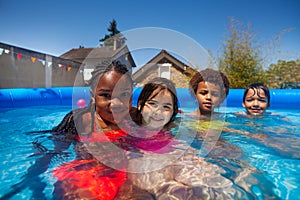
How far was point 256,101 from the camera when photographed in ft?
13.1

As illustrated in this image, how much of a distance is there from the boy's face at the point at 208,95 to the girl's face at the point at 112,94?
1.66 m

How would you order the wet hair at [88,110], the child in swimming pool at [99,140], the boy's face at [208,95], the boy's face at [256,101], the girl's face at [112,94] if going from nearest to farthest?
the child in swimming pool at [99,140] < the girl's face at [112,94] < the wet hair at [88,110] < the boy's face at [208,95] < the boy's face at [256,101]

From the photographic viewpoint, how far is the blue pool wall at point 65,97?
238 inches

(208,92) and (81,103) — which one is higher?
(208,92)

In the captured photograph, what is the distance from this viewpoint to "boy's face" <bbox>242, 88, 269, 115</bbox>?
12.8 ft

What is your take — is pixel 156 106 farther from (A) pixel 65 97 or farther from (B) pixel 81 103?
(A) pixel 65 97

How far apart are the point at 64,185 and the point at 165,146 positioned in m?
1.17

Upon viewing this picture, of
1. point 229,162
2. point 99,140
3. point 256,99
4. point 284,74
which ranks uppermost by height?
point 284,74

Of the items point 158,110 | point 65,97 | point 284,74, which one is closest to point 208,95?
point 158,110

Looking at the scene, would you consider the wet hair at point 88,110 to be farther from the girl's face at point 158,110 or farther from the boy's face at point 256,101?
the boy's face at point 256,101

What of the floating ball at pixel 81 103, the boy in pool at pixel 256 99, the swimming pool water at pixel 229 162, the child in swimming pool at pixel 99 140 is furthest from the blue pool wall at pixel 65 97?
the child in swimming pool at pixel 99 140

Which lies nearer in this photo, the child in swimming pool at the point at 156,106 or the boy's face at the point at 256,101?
the child in swimming pool at the point at 156,106

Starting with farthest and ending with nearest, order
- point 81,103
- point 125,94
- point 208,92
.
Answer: point 81,103 → point 208,92 → point 125,94

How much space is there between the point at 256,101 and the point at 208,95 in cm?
126
